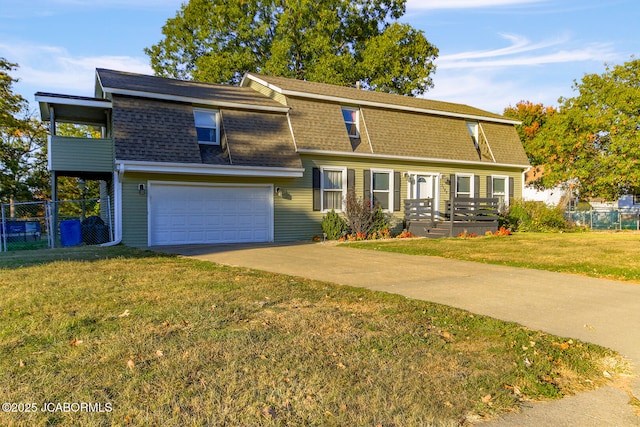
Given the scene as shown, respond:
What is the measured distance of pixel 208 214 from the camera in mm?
14703

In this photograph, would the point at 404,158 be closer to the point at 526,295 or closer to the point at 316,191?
the point at 316,191

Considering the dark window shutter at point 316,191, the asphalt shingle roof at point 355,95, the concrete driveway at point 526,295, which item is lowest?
the concrete driveway at point 526,295

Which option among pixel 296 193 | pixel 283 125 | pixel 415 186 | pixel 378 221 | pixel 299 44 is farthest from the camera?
pixel 299 44

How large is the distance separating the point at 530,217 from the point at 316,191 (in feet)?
31.0

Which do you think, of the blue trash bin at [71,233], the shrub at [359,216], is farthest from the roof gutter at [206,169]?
the blue trash bin at [71,233]

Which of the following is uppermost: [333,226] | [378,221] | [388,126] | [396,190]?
[388,126]

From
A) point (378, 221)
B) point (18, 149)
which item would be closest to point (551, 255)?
point (378, 221)

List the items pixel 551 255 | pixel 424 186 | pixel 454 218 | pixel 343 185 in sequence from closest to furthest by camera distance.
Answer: pixel 551 255
pixel 343 185
pixel 454 218
pixel 424 186

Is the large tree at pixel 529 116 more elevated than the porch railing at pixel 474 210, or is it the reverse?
the large tree at pixel 529 116

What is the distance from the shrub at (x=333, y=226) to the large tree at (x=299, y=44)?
13.5m

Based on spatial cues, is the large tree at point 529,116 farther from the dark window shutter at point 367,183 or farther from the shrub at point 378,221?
the shrub at point 378,221

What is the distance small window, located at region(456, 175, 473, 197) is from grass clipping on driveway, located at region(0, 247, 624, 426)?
14713 mm

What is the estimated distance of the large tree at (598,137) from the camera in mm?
24953

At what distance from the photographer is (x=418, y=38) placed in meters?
29.1
